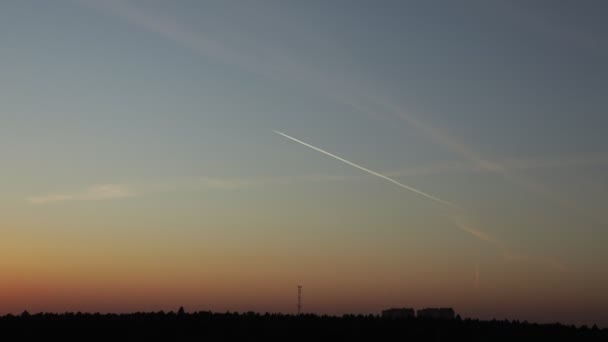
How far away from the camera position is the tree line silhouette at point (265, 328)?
61375 millimetres

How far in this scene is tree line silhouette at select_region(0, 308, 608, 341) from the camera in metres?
61.4

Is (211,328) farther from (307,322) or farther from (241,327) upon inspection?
(307,322)

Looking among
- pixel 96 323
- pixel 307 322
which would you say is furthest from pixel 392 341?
pixel 96 323

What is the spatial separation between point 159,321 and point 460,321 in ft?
85.0

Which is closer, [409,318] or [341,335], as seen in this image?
[341,335]

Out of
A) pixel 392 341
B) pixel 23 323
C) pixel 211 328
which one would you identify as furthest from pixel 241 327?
pixel 23 323

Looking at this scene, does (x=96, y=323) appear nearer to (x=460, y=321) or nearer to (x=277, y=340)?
(x=277, y=340)

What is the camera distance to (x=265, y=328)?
62750 mm

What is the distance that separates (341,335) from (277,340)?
528 centimetres

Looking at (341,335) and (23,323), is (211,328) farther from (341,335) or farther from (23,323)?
(23,323)

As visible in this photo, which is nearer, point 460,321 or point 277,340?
point 277,340

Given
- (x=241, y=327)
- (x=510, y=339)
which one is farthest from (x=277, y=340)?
(x=510, y=339)

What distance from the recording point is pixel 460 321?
6906 cm

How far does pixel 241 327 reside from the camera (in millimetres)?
63344
